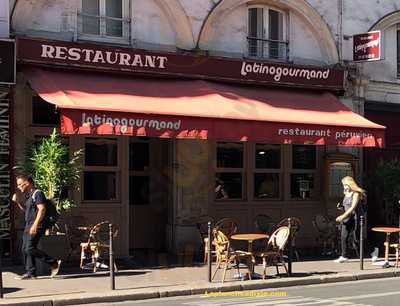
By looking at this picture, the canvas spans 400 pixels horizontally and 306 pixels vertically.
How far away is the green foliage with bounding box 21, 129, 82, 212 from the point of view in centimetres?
1132

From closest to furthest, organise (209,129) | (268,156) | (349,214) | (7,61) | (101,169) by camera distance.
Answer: (7,61) < (209,129) < (349,214) < (101,169) < (268,156)

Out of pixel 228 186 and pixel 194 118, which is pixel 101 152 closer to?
pixel 194 118

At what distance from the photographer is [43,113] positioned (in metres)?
12.8

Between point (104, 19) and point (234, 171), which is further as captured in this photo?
point (234, 171)

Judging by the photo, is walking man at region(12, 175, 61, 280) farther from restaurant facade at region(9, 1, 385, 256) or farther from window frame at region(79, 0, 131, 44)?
window frame at region(79, 0, 131, 44)

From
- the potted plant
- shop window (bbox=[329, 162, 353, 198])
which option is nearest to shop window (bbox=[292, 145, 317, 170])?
shop window (bbox=[329, 162, 353, 198])

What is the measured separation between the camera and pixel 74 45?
12.6 m

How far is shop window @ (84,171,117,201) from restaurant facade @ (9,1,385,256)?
0.02 meters

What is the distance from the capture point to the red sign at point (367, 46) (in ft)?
52.6

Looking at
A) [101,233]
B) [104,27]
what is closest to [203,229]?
[101,233]

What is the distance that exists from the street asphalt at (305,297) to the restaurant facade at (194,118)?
313 centimetres

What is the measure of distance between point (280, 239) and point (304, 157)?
4902 mm

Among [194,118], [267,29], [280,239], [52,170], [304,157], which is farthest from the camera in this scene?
[304,157]

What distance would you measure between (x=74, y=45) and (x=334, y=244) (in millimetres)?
7055
